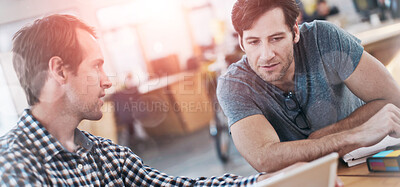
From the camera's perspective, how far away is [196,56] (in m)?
1.42

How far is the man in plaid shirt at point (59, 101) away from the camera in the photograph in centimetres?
79

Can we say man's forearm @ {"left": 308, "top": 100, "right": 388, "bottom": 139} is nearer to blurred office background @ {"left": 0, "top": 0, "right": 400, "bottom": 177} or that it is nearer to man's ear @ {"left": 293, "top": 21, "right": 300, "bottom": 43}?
blurred office background @ {"left": 0, "top": 0, "right": 400, "bottom": 177}

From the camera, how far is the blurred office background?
1.23m

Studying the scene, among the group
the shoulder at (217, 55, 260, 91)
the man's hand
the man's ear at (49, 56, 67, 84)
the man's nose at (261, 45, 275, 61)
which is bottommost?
the man's hand

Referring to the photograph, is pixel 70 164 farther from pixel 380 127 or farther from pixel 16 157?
pixel 380 127

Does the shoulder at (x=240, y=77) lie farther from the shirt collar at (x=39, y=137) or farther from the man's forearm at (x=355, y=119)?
the shirt collar at (x=39, y=137)

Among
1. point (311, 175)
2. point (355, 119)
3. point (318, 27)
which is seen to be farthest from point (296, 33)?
point (311, 175)

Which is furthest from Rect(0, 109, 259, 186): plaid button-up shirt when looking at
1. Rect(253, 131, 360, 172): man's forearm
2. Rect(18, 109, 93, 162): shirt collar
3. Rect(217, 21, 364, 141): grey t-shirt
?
Rect(217, 21, 364, 141): grey t-shirt

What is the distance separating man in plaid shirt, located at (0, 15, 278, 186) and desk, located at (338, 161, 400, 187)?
20 cm

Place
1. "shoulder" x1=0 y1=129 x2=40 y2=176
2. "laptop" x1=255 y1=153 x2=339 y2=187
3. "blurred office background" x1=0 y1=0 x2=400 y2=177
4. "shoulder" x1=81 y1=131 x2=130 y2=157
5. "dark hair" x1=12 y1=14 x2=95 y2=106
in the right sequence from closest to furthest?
"laptop" x1=255 y1=153 x2=339 y2=187 < "shoulder" x1=0 y1=129 x2=40 y2=176 < "dark hair" x1=12 y1=14 x2=95 y2=106 < "shoulder" x1=81 y1=131 x2=130 y2=157 < "blurred office background" x1=0 y1=0 x2=400 y2=177

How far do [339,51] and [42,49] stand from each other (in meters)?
0.81

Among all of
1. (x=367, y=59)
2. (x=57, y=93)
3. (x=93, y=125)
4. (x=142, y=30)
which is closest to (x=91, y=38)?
(x=57, y=93)

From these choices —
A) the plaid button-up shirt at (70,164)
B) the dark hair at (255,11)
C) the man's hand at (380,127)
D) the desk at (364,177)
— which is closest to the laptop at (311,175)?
the desk at (364,177)

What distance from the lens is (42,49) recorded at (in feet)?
2.71
